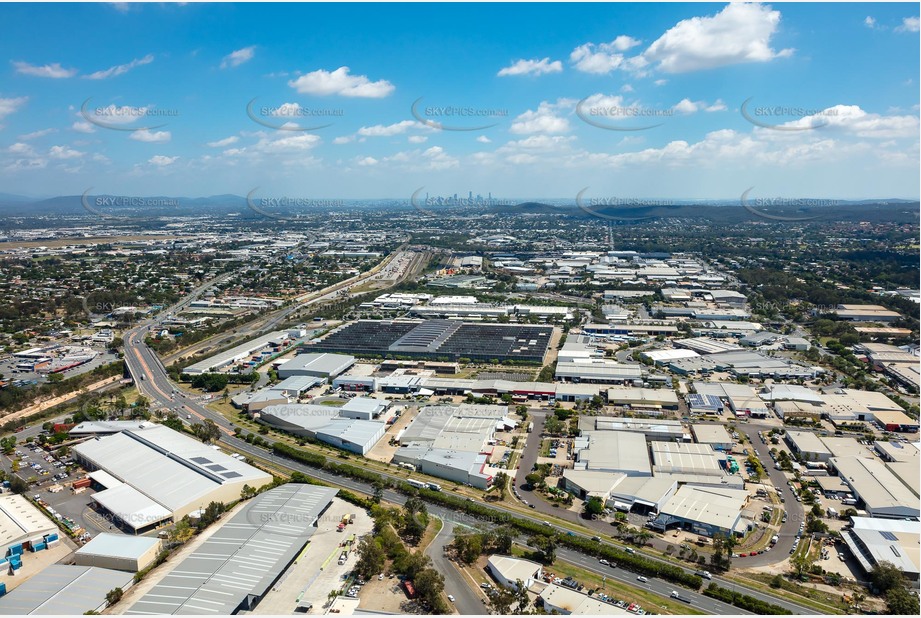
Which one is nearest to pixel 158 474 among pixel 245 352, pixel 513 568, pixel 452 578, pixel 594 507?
pixel 452 578

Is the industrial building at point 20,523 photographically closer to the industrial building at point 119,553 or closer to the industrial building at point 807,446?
the industrial building at point 119,553

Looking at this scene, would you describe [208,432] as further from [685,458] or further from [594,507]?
[685,458]

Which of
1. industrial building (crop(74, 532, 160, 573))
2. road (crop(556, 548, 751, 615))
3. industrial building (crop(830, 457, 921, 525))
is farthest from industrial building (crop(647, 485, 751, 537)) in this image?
industrial building (crop(74, 532, 160, 573))

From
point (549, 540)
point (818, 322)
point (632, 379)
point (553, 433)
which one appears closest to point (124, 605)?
point (549, 540)

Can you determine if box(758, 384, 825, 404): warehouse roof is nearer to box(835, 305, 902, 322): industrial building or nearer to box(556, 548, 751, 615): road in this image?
box(556, 548, 751, 615): road

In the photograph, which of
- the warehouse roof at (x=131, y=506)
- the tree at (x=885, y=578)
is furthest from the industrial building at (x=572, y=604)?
the warehouse roof at (x=131, y=506)
